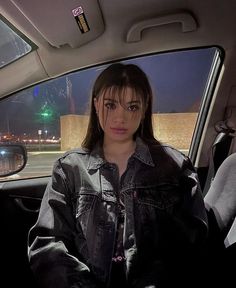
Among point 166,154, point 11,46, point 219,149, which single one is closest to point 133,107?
point 166,154

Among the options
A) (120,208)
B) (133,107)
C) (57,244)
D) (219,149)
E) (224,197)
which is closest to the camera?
(57,244)

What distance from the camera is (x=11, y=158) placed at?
200cm

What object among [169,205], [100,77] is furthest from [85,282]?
[100,77]

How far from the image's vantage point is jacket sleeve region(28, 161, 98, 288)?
1368mm

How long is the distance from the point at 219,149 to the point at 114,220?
124 cm

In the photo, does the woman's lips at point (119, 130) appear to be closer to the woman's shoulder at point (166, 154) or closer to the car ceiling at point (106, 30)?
the woman's shoulder at point (166, 154)

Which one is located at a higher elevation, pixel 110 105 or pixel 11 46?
pixel 11 46

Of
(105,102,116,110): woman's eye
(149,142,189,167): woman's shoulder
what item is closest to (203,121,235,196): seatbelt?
→ (149,142,189,167): woman's shoulder

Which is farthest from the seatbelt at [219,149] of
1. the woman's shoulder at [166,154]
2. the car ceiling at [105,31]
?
the woman's shoulder at [166,154]

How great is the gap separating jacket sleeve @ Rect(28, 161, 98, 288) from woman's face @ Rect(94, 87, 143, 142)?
0.92 ft

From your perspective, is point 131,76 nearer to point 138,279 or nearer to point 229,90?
point 138,279

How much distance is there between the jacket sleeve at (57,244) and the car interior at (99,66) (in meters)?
0.51

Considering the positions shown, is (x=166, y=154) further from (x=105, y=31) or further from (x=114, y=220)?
(x=105, y=31)

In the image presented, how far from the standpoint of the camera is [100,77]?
5.58 ft
